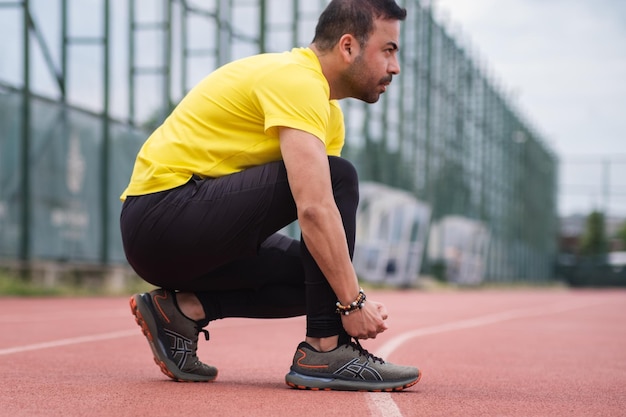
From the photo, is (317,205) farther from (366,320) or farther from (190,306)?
(190,306)

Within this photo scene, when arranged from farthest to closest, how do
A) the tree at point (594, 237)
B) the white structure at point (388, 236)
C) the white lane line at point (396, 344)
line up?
the tree at point (594, 237), the white structure at point (388, 236), the white lane line at point (396, 344)

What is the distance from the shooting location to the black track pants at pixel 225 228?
4.52m

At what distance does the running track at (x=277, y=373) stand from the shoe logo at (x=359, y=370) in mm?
108

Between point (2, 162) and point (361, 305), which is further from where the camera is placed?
point (2, 162)

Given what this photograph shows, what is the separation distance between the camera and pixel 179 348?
16.1ft

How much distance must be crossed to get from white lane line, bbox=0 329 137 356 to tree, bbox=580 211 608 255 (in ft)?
223

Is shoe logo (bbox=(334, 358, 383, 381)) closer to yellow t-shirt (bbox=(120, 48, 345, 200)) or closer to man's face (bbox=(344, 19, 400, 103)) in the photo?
yellow t-shirt (bbox=(120, 48, 345, 200))

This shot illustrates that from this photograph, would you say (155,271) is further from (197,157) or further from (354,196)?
(354,196)

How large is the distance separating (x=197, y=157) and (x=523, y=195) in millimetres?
63537

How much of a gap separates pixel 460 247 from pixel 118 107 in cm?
2799

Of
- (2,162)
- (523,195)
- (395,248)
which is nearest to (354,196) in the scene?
(2,162)

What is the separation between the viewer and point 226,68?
468 centimetres

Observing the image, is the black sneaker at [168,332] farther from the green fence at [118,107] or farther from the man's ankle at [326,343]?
the green fence at [118,107]

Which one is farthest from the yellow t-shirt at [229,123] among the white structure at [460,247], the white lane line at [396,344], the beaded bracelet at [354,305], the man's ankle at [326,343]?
the white structure at [460,247]
